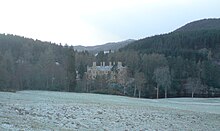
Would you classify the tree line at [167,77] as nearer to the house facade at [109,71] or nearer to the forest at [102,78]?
the forest at [102,78]

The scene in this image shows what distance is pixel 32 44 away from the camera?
15488 centimetres

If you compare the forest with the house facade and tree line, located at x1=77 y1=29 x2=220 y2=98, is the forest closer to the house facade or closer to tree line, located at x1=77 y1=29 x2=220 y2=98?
tree line, located at x1=77 y1=29 x2=220 y2=98

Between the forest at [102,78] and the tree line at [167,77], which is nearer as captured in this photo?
the forest at [102,78]

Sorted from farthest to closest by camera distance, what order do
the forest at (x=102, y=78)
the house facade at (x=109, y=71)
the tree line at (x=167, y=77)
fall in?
the house facade at (x=109, y=71) → the tree line at (x=167, y=77) → the forest at (x=102, y=78)

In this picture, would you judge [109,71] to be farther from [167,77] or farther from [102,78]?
[167,77]

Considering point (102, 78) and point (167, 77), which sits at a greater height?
point (167, 77)

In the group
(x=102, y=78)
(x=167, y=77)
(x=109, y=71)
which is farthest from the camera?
(x=109, y=71)

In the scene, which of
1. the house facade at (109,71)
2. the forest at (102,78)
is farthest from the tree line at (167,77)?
the house facade at (109,71)

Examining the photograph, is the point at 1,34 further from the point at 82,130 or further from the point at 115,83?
the point at 82,130

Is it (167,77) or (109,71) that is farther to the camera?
(109,71)

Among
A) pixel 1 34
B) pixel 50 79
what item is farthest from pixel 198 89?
pixel 1 34

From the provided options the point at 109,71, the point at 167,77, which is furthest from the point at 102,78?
the point at 109,71

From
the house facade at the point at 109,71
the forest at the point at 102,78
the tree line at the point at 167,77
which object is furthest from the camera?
the house facade at the point at 109,71

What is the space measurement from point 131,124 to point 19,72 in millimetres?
72064
